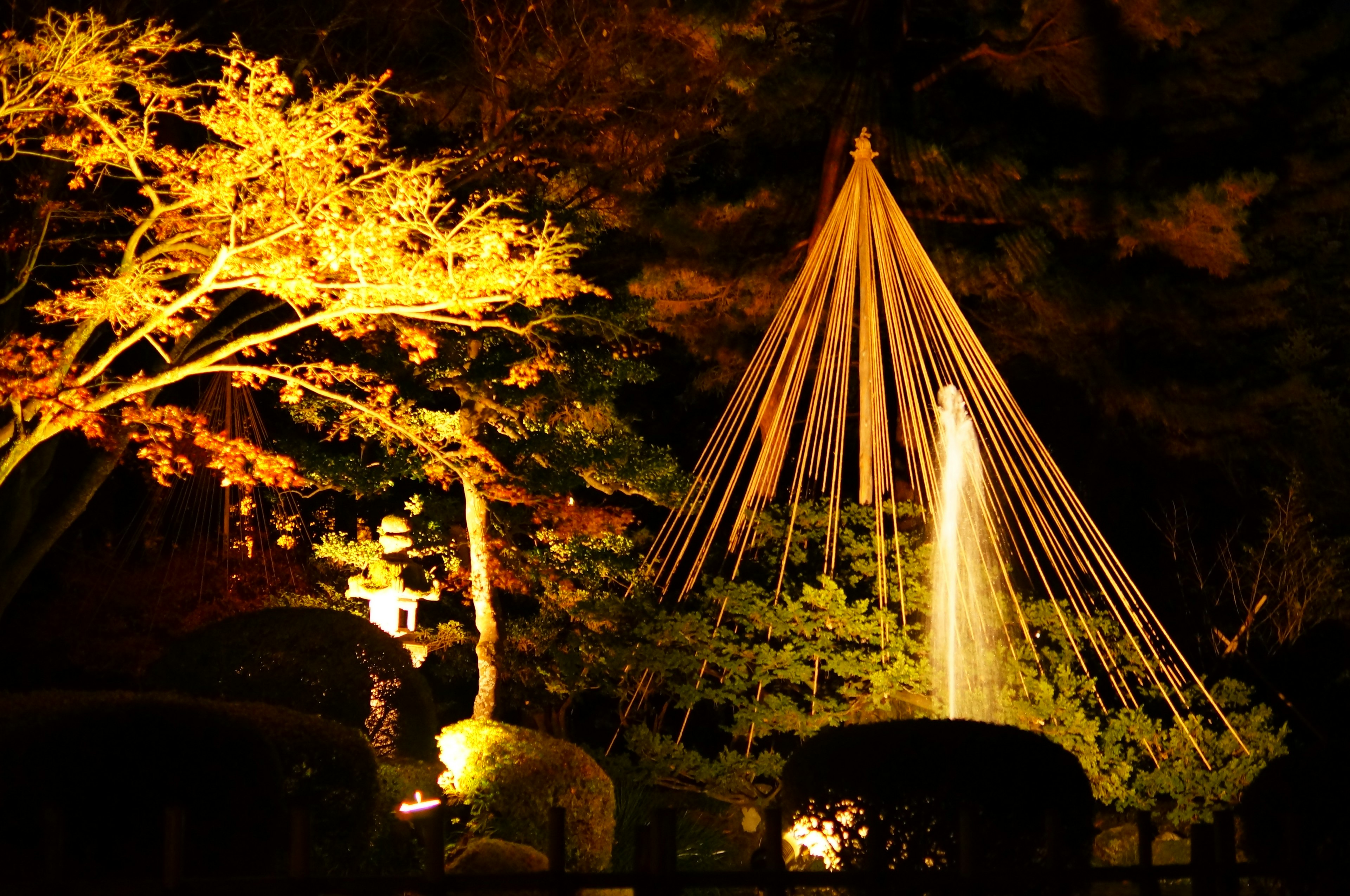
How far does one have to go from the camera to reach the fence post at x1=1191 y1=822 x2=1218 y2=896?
6074mm

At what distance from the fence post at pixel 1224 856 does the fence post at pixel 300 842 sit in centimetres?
402

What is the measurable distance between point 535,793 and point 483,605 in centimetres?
287

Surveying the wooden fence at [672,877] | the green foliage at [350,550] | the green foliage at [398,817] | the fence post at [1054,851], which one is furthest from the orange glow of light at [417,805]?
the fence post at [1054,851]

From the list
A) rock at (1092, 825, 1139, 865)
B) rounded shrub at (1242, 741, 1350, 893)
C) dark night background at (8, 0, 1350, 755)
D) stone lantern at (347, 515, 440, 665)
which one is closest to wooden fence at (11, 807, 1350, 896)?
rounded shrub at (1242, 741, 1350, 893)

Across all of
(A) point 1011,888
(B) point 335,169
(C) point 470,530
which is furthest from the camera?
(C) point 470,530

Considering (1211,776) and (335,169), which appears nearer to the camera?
(335,169)

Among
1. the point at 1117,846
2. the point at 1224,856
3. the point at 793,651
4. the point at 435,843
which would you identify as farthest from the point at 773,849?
the point at 1117,846

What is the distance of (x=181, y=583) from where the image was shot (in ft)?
46.9

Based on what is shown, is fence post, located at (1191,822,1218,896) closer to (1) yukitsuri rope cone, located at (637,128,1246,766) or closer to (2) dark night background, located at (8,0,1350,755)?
(1) yukitsuri rope cone, located at (637,128,1246,766)

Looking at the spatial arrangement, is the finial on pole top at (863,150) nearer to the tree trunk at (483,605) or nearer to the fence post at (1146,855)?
the tree trunk at (483,605)

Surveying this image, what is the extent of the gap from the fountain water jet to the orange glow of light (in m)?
4.02

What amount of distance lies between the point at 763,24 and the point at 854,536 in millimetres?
5638

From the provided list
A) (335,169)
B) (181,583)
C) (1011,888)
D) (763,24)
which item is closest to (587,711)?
(181,583)

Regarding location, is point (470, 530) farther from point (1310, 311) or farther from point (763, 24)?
point (1310, 311)
